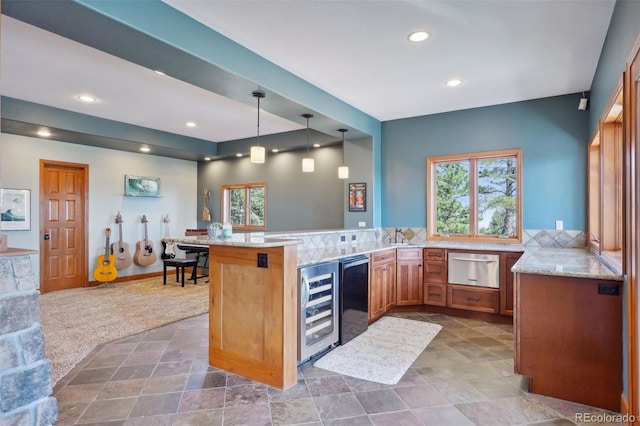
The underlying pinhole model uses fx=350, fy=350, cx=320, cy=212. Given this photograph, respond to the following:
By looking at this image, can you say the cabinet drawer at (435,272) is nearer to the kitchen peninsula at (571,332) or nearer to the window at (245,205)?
the kitchen peninsula at (571,332)

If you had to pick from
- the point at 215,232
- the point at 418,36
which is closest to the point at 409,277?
the point at 215,232

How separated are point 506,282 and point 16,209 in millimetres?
7007

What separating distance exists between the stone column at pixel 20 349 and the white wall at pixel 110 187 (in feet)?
14.1

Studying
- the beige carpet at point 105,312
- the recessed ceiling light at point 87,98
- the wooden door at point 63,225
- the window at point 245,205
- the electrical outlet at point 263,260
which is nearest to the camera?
the electrical outlet at point 263,260

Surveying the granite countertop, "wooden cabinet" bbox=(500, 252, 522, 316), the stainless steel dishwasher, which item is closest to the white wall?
the stainless steel dishwasher

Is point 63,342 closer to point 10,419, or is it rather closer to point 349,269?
point 10,419

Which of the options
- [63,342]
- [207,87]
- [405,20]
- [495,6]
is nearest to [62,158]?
[63,342]

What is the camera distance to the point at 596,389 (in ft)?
7.72

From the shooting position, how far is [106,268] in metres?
6.26

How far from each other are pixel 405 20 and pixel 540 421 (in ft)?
9.47

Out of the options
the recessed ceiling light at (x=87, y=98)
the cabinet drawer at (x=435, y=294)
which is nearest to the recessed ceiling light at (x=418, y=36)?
the cabinet drawer at (x=435, y=294)

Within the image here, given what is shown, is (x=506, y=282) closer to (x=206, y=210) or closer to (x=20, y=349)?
(x=20, y=349)

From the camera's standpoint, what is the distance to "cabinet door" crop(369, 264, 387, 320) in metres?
4.07

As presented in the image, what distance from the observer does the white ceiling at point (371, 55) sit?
99.4 inches
